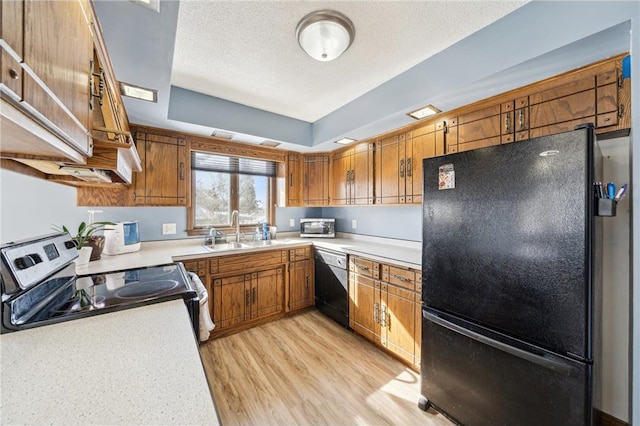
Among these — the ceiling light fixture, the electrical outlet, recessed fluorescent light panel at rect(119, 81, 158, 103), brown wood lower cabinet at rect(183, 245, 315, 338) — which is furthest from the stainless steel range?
the ceiling light fixture

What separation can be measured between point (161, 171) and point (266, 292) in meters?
1.65

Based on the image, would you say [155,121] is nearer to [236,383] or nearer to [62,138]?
[62,138]

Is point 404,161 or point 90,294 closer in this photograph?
point 90,294

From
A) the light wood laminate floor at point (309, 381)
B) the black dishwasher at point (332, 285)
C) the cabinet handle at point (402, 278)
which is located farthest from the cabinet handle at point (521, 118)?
the light wood laminate floor at point (309, 381)

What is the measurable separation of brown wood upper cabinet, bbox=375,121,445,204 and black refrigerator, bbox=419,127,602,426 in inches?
25.8

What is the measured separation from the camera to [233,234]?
120 inches

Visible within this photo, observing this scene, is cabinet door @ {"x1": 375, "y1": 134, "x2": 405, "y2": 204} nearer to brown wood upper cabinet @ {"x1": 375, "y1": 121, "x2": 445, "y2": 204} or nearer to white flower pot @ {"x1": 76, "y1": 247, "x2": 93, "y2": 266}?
brown wood upper cabinet @ {"x1": 375, "y1": 121, "x2": 445, "y2": 204}

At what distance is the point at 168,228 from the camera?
2646mm

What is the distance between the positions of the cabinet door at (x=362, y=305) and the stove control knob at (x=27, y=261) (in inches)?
84.7

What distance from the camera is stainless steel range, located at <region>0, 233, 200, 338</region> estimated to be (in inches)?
34.3

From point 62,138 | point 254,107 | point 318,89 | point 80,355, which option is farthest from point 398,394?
point 254,107

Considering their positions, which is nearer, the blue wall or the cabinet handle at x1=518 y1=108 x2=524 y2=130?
the cabinet handle at x1=518 y1=108 x2=524 y2=130

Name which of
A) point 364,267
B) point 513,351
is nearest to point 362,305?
point 364,267

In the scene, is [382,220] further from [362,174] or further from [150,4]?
[150,4]
